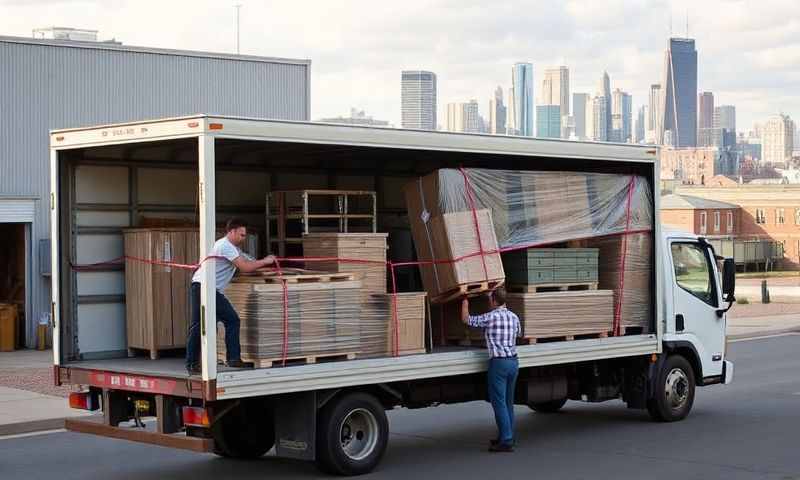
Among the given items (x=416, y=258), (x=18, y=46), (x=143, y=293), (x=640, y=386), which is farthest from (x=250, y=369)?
(x=18, y=46)

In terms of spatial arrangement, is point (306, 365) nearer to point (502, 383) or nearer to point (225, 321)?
point (225, 321)

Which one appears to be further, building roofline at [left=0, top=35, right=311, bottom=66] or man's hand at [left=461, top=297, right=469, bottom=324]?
building roofline at [left=0, top=35, right=311, bottom=66]

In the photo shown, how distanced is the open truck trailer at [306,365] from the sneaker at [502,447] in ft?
1.94

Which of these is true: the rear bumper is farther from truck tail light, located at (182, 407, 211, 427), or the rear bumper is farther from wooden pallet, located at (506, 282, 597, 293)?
wooden pallet, located at (506, 282, 597, 293)

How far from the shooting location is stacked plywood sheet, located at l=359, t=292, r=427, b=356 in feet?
37.7

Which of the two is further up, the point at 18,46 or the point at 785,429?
the point at 18,46

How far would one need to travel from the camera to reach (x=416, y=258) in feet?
45.4

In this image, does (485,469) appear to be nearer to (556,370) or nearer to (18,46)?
(556,370)

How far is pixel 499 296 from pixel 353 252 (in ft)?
5.26

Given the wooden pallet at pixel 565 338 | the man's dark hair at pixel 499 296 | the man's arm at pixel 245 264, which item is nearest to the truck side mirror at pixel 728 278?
the wooden pallet at pixel 565 338

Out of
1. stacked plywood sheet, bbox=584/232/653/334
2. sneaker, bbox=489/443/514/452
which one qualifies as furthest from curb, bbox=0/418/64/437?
stacked plywood sheet, bbox=584/232/653/334

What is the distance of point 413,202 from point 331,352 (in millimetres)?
2341

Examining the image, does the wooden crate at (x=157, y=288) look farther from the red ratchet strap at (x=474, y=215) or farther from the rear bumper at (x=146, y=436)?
the red ratchet strap at (x=474, y=215)

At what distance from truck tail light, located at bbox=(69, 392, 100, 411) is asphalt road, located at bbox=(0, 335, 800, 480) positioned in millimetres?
658
